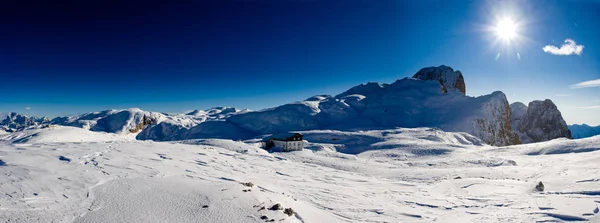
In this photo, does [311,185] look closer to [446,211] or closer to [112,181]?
[446,211]

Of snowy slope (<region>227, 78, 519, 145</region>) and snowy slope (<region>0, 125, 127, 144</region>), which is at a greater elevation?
Answer: snowy slope (<region>227, 78, 519, 145</region>)

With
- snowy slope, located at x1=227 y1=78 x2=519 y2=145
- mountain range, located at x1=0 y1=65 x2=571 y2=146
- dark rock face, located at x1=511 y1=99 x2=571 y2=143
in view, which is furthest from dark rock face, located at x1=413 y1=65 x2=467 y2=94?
dark rock face, located at x1=511 y1=99 x2=571 y2=143

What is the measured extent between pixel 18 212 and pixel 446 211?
17349 millimetres

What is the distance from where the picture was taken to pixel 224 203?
10938 millimetres

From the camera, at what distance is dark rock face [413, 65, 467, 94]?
456ft

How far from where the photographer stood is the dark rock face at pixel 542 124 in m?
124

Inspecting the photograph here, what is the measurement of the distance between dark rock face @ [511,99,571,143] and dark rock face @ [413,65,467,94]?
98.4ft

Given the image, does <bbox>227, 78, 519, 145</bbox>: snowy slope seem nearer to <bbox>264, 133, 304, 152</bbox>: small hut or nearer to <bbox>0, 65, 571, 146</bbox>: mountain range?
<bbox>0, 65, 571, 146</bbox>: mountain range

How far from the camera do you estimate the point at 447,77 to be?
14088 cm

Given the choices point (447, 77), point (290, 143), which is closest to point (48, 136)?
point (290, 143)

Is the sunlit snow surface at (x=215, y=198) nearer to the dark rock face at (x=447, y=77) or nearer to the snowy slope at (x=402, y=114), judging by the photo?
the snowy slope at (x=402, y=114)

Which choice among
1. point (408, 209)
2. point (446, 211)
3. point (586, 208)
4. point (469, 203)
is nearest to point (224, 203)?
point (408, 209)

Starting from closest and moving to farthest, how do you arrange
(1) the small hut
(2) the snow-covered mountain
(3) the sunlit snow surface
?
(3) the sunlit snow surface, (1) the small hut, (2) the snow-covered mountain

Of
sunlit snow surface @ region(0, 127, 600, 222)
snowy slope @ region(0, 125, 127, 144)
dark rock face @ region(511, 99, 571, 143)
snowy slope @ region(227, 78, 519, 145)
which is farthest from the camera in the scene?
dark rock face @ region(511, 99, 571, 143)
